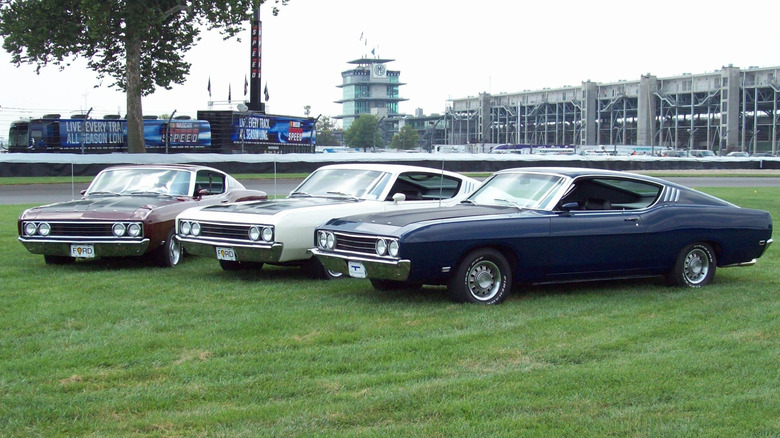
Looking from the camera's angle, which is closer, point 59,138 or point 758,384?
point 758,384

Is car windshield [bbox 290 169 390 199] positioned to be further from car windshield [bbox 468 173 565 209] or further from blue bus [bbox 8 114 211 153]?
blue bus [bbox 8 114 211 153]

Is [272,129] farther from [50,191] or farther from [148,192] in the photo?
[148,192]

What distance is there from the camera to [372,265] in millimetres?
7773

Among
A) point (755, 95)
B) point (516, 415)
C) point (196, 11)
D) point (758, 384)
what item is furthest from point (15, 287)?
point (755, 95)

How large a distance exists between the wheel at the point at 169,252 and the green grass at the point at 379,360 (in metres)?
1.11

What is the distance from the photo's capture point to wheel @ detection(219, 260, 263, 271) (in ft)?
33.1

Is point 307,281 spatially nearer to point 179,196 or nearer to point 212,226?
point 212,226

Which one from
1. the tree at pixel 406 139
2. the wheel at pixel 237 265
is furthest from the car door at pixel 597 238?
the tree at pixel 406 139

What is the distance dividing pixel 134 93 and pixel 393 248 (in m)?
31.9

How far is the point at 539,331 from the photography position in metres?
6.78

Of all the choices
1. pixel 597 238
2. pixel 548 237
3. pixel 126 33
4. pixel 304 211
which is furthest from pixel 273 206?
pixel 126 33

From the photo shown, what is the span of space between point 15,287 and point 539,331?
5.20 meters

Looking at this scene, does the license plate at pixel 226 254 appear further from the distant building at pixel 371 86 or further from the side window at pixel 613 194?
the distant building at pixel 371 86

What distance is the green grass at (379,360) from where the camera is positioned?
4.57m
